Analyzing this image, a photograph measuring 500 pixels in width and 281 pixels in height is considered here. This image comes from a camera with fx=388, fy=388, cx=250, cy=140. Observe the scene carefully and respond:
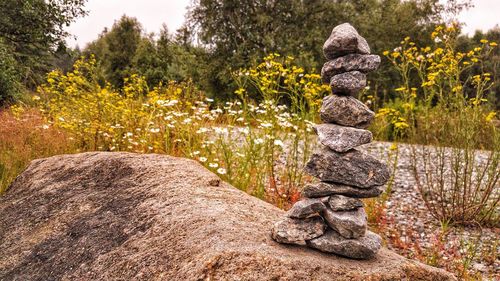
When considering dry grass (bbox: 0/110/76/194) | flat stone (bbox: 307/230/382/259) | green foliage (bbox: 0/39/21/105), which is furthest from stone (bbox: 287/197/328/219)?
green foliage (bbox: 0/39/21/105)

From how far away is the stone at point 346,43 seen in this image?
230 centimetres

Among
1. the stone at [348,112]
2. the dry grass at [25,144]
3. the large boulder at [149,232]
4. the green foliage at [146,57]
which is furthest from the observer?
the green foliage at [146,57]

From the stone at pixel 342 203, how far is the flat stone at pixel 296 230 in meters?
0.14

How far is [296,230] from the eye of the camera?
2.36 meters

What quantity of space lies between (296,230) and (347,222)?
307 millimetres

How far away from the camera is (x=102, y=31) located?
1529 inches

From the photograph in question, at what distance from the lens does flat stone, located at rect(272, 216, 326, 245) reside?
234cm

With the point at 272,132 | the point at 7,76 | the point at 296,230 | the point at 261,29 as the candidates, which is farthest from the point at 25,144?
the point at 261,29

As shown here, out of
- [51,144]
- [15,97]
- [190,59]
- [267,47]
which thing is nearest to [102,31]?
[190,59]

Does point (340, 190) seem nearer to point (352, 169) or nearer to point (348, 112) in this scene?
point (352, 169)

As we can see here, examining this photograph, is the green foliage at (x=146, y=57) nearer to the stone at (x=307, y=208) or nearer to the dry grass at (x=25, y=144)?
the dry grass at (x=25, y=144)

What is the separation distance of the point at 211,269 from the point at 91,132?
479 cm

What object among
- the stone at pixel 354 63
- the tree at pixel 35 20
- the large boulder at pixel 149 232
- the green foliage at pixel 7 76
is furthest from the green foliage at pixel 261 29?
the stone at pixel 354 63

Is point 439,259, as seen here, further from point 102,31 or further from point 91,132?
point 102,31
